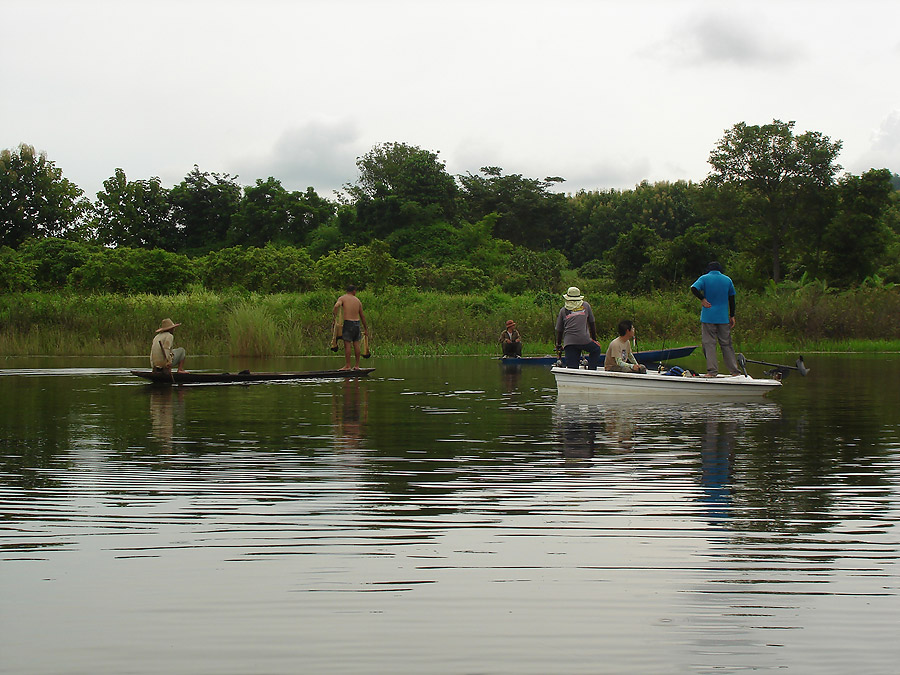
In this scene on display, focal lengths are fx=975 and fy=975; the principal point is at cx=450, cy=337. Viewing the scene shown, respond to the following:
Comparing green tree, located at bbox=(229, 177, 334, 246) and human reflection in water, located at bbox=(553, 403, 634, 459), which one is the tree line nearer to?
green tree, located at bbox=(229, 177, 334, 246)

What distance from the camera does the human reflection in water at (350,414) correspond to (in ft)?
30.5

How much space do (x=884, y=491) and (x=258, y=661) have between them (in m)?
4.59

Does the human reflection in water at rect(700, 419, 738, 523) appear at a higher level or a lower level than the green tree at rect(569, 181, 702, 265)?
lower

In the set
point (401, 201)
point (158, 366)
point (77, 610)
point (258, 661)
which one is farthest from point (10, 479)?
point (401, 201)

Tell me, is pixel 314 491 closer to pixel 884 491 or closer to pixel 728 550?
pixel 728 550

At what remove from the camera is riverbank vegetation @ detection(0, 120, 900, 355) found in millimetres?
29266

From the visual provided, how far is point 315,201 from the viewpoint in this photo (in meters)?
59.7

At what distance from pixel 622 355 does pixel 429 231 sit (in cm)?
4101

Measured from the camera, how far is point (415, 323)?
30.2 metres

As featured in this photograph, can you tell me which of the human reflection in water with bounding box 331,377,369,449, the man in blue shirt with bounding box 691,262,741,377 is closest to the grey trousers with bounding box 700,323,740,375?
the man in blue shirt with bounding box 691,262,741,377

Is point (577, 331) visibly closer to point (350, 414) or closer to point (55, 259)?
point (350, 414)

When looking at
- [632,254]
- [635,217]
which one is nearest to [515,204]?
[635,217]

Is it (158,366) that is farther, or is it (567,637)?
(158,366)

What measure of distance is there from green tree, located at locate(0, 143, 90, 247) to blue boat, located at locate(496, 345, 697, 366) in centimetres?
4083
